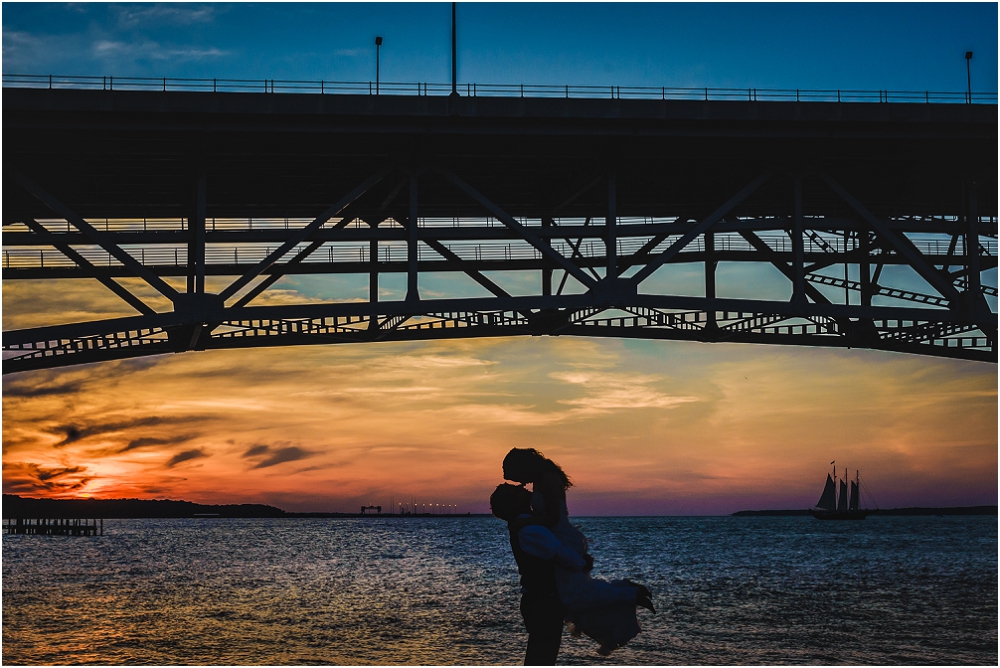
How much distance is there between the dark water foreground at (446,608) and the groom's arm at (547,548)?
2091 cm

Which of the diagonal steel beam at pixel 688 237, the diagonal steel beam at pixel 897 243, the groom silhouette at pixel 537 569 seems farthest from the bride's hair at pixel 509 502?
the diagonal steel beam at pixel 897 243

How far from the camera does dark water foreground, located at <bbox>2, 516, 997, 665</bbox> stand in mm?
27922

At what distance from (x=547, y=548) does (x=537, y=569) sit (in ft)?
0.45

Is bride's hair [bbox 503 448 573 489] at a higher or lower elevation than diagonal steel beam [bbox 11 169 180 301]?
lower

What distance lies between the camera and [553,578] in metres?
4.66

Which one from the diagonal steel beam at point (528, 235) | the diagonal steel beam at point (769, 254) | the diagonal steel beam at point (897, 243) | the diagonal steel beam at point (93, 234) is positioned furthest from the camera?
the diagonal steel beam at point (769, 254)

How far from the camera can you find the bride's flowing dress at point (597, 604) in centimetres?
461

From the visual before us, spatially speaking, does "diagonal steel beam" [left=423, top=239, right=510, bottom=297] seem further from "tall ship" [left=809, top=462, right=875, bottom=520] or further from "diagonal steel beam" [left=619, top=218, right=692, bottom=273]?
"tall ship" [left=809, top=462, right=875, bottom=520]

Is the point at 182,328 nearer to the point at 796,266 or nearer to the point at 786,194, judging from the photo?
the point at 796,266

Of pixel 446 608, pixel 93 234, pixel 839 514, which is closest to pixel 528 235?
pixel 93 234

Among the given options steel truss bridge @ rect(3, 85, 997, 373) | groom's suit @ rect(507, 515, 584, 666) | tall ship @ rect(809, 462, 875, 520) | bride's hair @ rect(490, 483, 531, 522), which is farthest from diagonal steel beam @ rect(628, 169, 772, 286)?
tall ship @ rect(809, 462, 875, 520)

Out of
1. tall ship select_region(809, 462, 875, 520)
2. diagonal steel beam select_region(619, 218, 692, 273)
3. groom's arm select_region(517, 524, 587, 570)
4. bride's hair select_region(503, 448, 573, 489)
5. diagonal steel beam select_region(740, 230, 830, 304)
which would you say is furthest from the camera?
tall ship select_region(809, 462, 875, 520)

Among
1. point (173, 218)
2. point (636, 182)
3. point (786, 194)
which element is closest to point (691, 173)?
point (636, 182)

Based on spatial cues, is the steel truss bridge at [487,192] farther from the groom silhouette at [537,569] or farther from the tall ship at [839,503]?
the tall ship at [839,503]
